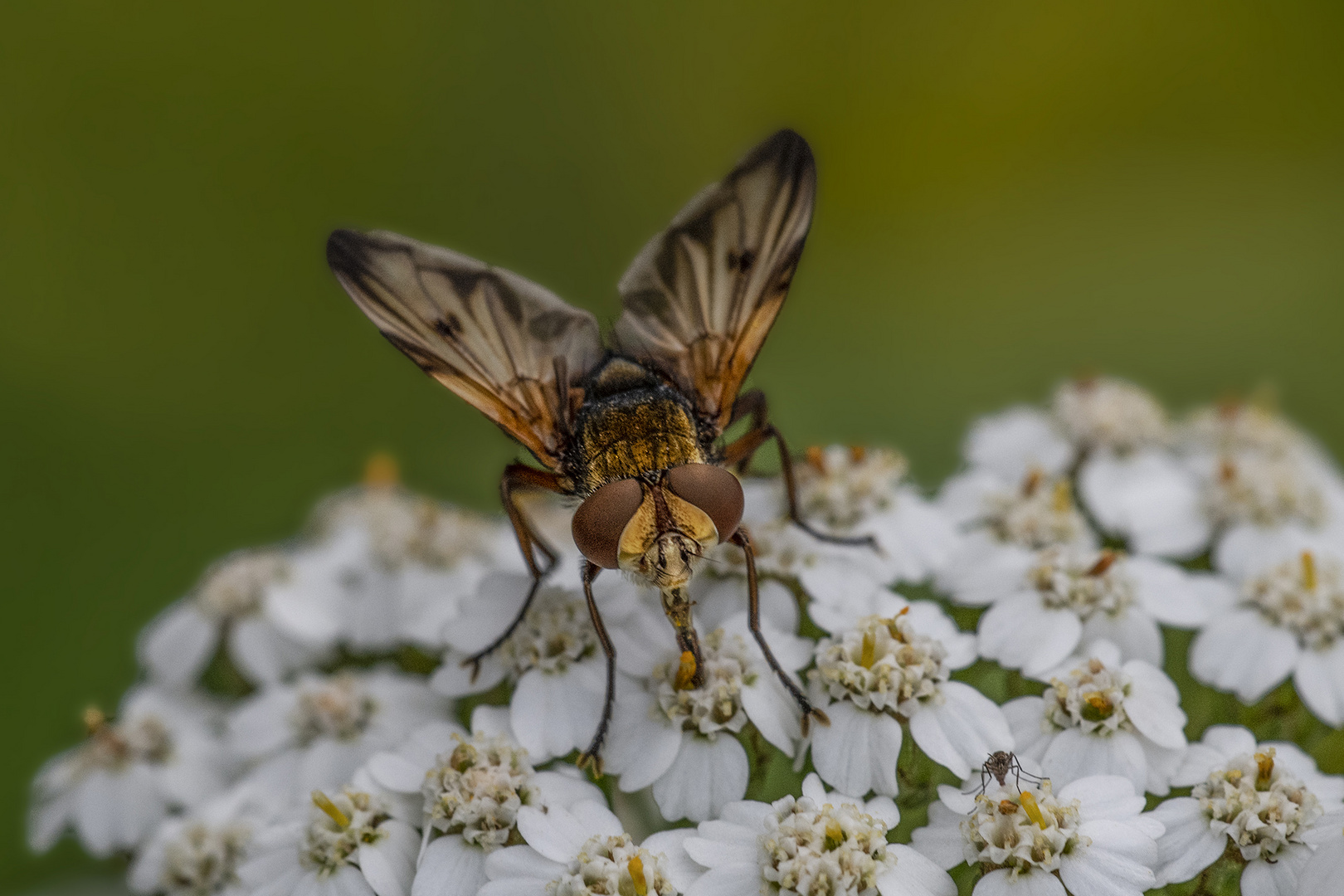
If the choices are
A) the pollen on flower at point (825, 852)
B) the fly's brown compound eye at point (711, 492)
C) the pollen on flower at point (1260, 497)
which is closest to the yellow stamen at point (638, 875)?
the pollen on flower at point (825, 852)

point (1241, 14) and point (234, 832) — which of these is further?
Answer: point (1241, 14)

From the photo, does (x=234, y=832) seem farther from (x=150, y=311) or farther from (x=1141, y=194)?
(x=1141, y=194)

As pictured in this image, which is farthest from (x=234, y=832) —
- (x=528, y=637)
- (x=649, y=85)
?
(x=649, y=85)

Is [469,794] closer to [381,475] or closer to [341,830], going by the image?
[341,830]

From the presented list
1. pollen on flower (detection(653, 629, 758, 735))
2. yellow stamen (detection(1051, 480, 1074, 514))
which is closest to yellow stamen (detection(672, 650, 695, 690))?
pollen on flower (detection(653, 629, 758, 735))

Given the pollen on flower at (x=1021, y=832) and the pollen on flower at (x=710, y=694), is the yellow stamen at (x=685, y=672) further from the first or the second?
the pollen on flower at (x=1021, y=832)

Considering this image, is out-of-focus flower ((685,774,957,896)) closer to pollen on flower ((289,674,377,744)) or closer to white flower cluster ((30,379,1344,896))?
white flower cluster ((30,379,1344,896))
